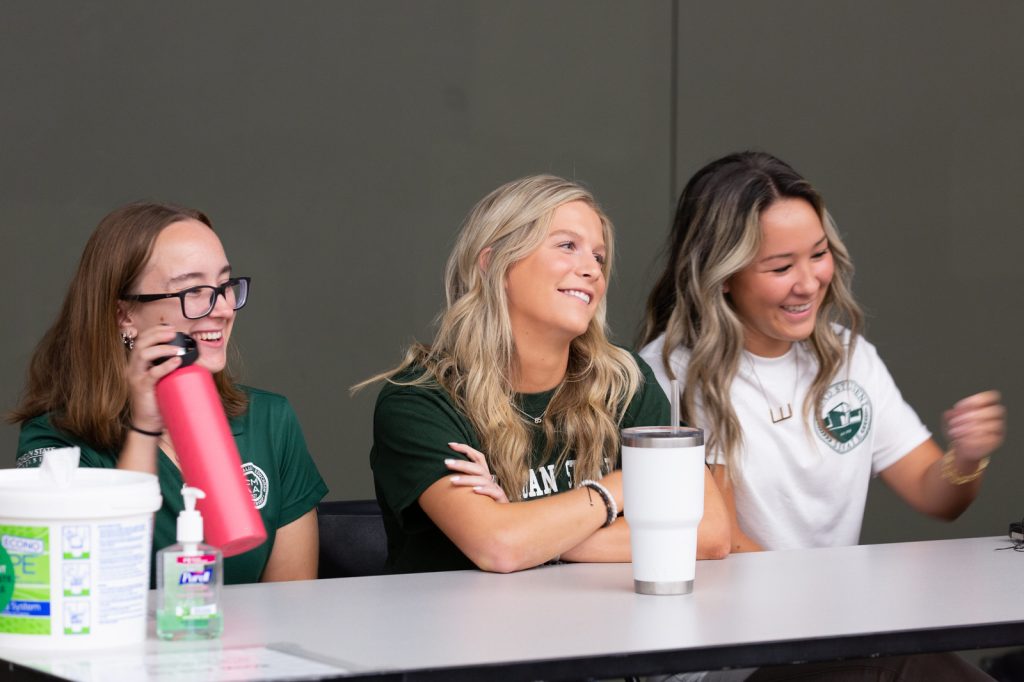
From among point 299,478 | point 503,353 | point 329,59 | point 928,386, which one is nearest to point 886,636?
point 503,353

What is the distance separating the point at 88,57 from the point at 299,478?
1.76 meters

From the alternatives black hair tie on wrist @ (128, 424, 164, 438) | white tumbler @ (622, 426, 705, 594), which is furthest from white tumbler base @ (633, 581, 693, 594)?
black hair tie on wrist @ (128, 424, 164, 438)

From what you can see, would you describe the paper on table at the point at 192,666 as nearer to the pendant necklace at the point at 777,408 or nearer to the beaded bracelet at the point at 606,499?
the beaded bracelet at the point at 606,499

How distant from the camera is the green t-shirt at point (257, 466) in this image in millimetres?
2258

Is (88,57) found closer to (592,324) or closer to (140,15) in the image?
(140,15)

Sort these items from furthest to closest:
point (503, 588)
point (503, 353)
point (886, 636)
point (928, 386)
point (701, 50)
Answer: point (928, 386) < point (701, 50) < point (503, 353) < point (503, 588) < point (886, 636)

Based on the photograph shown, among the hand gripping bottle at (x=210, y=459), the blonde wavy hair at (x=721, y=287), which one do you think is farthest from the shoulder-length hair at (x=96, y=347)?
the blonde wavy hair at (x=721, y=287)

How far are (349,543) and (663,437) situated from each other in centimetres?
94

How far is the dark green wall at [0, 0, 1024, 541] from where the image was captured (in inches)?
147

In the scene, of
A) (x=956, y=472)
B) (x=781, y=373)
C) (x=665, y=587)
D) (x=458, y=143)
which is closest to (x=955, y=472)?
(x=956, y=472)

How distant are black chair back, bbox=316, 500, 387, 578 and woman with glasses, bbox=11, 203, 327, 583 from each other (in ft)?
0.26

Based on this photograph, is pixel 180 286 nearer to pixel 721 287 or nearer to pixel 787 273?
pixel 721 287

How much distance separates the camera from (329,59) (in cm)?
394

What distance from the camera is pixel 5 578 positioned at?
156 centimetres
